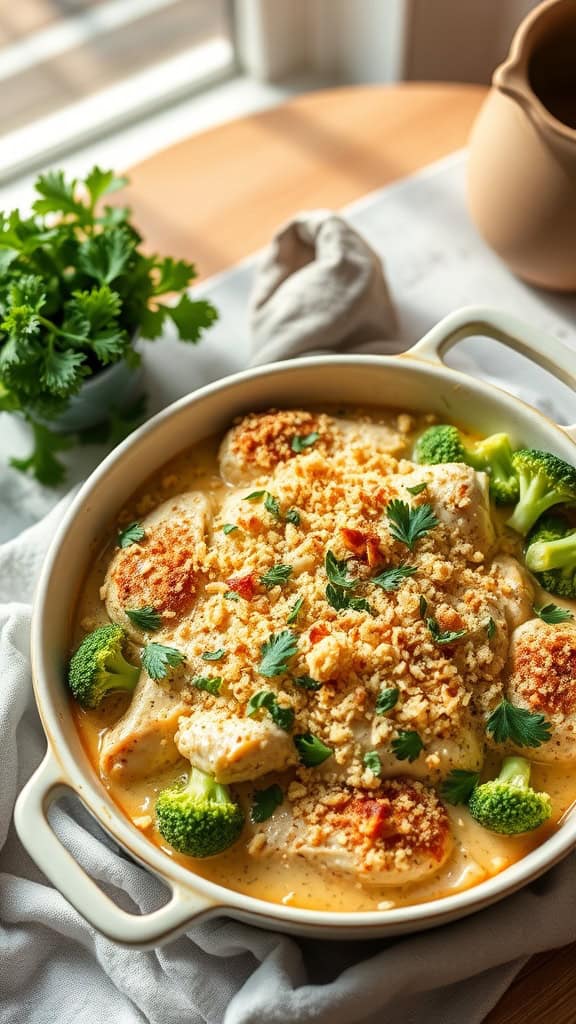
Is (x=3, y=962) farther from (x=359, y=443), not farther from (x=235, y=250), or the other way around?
(x=235, y=250)

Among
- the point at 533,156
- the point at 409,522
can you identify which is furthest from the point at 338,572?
the point at 533,156

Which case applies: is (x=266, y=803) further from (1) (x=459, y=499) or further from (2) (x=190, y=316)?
(2) (x=190, y=316)

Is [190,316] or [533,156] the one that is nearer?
[533,156]

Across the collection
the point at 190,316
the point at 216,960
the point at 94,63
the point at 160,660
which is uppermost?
the point at 94,63

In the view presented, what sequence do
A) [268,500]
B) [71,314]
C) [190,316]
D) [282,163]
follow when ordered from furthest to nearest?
[282,163], [190,316], [71,314], [268,500]

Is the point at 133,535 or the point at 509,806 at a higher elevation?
the point at 133,535

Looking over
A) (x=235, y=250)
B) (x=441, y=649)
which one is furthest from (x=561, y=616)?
(x=235, y=250)

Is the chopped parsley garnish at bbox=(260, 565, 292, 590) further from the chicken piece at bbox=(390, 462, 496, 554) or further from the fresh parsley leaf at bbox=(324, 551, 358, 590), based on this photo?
the chicken piece at bbox=(390, 462, 496, 554)
